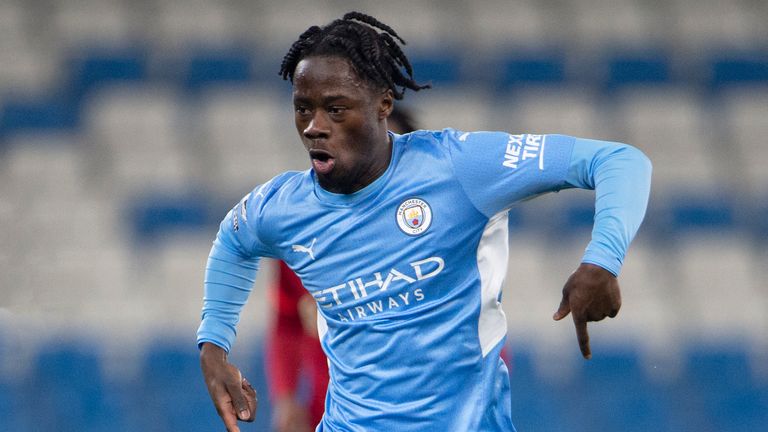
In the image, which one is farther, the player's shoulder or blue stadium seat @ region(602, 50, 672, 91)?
blue stadium seat @ region(602, 50, 672, 91)

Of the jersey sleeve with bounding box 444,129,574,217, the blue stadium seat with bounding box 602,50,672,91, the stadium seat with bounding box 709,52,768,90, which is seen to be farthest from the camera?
the stadium seat with bounding box 709,52,768,90

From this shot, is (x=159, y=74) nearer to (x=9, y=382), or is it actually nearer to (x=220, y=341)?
(x=9, y=382)

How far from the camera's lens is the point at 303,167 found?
9984 millimetres

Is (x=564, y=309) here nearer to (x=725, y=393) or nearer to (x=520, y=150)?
(x=520, y=150)

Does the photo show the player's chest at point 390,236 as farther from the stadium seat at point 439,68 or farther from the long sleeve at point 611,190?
the stadium seat at point 439,68

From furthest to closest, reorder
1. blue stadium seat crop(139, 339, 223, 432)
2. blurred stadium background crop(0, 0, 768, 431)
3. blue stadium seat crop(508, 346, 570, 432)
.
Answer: blurred stadium background crop(0, 0, 768, 431) → blue stadium seat crop(508, 346, 570, 432) → blue stadium seat crop(139, 339, 223, 432)

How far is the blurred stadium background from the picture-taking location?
879cm

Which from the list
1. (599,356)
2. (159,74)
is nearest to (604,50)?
(599,356)

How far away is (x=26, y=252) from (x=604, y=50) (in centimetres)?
541

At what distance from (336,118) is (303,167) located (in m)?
6.58

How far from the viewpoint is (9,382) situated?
852cm

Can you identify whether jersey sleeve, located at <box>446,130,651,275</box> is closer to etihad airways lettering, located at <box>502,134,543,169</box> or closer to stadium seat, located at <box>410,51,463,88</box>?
etihad airways lettering, located at <box>502,134,543,169</box>

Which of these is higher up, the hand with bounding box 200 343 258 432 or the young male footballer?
the young male footballer

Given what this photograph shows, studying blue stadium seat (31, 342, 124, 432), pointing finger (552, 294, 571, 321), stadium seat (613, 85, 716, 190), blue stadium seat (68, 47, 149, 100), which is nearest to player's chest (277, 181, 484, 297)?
pointing finger (552, 294, 571, 321)
